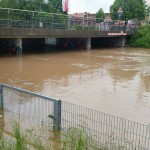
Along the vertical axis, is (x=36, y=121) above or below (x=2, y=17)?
below

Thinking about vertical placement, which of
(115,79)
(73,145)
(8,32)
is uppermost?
(8,32)

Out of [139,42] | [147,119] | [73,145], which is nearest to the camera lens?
[73,145]

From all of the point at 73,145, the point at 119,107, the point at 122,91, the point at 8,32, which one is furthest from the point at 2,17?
the point at 73,145

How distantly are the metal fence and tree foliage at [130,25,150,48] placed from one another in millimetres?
26137

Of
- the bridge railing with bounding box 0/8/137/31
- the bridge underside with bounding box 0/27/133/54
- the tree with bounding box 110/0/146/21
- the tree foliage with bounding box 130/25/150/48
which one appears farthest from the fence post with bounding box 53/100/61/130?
the tree with bounding box 110/0/146/21

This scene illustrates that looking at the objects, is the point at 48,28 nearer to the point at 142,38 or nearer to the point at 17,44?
the point at 17,44

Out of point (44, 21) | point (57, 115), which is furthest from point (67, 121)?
point (44, 21)

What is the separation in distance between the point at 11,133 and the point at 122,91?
19.2 feet

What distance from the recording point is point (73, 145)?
3.98 metres

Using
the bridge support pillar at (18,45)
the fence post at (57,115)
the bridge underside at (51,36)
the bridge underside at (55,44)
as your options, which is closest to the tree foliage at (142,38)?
the bridge underside at (51,36)

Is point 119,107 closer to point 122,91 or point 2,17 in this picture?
point 122,91

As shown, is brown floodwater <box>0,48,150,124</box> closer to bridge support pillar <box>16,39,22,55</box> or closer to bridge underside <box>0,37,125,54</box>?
bridge support pillar <box>16,39,22,55</box>

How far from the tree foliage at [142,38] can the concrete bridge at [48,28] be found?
6.44 feet

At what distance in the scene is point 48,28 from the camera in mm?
22172
